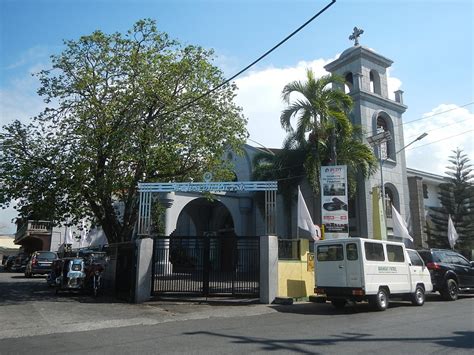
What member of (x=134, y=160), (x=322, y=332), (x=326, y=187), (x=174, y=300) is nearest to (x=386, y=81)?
(x=326, y=187)

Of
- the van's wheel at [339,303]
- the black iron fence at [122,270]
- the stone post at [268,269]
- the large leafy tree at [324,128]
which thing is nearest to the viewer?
the van's wheel at [339,303]

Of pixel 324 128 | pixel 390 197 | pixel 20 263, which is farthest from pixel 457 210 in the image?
pixel 20 263

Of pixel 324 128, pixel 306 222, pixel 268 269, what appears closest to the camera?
pixel 268 269

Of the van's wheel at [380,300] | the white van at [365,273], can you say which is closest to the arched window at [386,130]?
the white van at [365,273]

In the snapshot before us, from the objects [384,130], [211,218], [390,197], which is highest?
[384,130]

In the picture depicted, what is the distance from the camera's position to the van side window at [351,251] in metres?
12.4

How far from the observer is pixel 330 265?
13.0m

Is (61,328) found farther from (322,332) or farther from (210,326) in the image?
(322,332)

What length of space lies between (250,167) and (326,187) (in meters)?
14.5

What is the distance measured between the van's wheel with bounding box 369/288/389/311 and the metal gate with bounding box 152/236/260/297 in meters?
3.96

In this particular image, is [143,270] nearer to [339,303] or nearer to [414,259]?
[339,303]

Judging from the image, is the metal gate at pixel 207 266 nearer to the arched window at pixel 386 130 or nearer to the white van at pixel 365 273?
the white van at pixel 365 273

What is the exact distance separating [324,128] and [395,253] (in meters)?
9.34

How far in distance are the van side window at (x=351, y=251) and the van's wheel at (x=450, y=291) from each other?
5.50 meters
